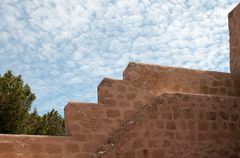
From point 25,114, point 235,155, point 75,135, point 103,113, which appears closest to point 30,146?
point 75,135

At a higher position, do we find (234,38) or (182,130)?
(234,38)

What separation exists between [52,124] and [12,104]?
4442 millimetres

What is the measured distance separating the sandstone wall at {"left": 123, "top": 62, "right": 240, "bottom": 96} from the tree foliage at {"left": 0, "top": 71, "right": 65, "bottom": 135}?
28.9 feet

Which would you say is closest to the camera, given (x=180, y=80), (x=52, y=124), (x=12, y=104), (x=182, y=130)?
(x=182, y=130)

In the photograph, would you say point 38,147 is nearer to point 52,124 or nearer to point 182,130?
point 182,130

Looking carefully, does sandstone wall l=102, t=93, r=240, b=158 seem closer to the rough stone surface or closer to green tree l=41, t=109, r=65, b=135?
the rough stone surface

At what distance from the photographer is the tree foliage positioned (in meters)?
15.2

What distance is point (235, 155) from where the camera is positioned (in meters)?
7.68

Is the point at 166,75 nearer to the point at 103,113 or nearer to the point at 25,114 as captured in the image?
the point at 103,113

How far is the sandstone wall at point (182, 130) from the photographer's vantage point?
691cm

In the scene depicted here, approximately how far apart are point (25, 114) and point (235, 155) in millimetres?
10580

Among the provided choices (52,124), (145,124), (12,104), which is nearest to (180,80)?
(145,124)

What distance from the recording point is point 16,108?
1567 cm

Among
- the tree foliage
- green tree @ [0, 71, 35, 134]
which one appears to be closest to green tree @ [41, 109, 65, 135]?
the tree foliage
